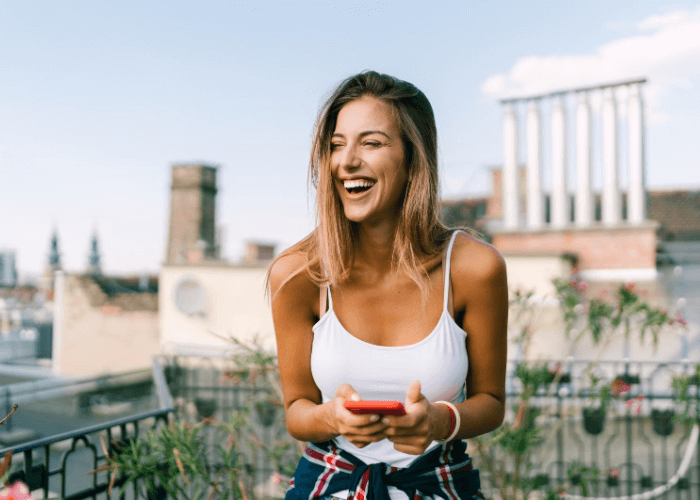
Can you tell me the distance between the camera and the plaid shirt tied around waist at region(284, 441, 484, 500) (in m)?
1.33

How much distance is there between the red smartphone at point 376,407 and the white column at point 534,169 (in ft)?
39.1

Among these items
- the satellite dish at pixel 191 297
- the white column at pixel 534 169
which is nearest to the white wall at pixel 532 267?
the white column at pixel 534 169

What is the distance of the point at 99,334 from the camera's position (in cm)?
1700

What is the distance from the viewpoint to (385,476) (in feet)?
4.42

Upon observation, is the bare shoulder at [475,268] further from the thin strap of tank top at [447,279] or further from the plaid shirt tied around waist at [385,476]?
the plaid shirt tied around waist at [385,476]

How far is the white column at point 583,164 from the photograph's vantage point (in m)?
12.2

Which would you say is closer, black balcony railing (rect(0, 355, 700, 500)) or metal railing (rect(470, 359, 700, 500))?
black balcony railing (rect(0, 355, 700, 500))

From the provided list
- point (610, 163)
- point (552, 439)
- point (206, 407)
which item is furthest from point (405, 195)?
point (610, 163)

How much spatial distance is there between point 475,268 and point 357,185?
362 mm

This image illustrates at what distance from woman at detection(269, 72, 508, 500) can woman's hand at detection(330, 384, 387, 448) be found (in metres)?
0.10

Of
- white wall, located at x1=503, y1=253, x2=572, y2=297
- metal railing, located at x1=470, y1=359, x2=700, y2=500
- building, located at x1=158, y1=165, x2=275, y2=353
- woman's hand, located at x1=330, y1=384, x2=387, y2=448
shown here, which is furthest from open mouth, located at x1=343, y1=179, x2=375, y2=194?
building, located at x1=158, y1=165, x2=275, y2=353

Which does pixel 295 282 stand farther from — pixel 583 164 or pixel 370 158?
pixel 583 164

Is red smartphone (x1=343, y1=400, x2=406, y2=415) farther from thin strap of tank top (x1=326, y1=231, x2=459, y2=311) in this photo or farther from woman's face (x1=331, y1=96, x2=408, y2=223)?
woman's face (x1=331, y1=96, x2=408, y2=223)

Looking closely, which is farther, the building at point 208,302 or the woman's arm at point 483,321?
the building at point 208,302
